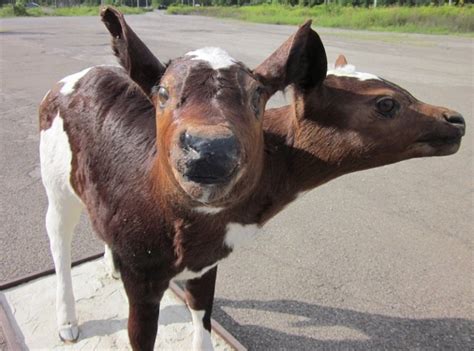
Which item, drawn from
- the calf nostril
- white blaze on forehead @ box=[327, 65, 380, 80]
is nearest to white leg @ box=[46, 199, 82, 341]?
white blaze on forehead @ box=[327, 65, 380, 80]

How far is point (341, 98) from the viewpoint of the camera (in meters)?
2.39

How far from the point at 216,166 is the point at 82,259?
2888 millimetres

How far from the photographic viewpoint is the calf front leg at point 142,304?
8.10 ft

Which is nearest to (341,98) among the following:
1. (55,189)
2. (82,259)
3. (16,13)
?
(55,189)

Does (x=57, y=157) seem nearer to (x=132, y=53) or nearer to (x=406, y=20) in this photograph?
(x=132, y=53)

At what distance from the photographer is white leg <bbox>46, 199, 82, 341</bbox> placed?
3206 mm

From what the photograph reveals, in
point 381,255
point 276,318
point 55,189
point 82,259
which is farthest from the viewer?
point 381,255

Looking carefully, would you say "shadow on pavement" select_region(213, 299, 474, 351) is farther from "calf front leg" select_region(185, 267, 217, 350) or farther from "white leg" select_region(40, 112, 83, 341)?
"white leg" select_region(40, 112, 83, 341)

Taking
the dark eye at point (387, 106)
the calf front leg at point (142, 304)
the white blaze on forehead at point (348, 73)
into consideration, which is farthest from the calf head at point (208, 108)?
the calf front leg at point (142, 304)

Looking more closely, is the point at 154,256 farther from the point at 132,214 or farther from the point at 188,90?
the point at 188,90

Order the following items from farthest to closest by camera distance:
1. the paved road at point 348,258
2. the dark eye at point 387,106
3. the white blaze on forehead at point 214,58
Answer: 1. the paved road at point 348,258
2. the dark eye at point 387,106
3. the white blaze on forehead at point 214,58

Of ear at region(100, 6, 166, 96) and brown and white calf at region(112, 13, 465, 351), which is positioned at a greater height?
ear at region(100, 6, 166, 96)

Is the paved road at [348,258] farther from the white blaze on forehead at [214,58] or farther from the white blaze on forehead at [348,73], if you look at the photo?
the white blaze on forehead at [214,58]

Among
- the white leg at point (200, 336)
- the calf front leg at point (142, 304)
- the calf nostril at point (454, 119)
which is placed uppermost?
the calf nostril at point (454, 119)
